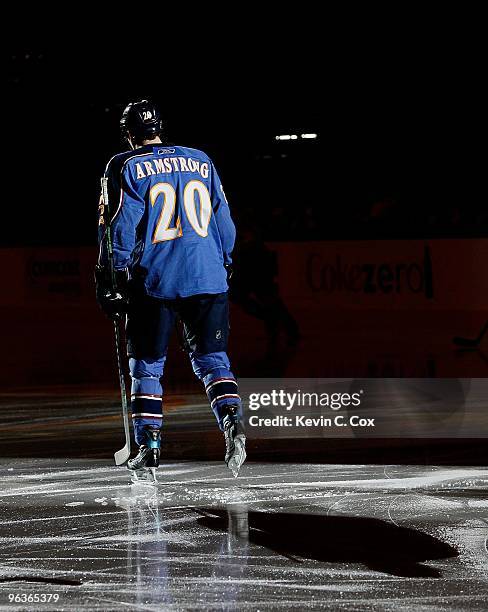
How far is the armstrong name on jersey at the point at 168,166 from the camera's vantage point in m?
6.73

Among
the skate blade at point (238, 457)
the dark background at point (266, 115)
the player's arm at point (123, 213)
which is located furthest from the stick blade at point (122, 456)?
the dark background at point (266, 115)

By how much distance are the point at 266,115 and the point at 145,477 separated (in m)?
26.5

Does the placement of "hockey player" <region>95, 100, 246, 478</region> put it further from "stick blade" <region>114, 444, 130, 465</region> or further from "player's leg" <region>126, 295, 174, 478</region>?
"stick blade" <region>114, 444, 130, 465</region>

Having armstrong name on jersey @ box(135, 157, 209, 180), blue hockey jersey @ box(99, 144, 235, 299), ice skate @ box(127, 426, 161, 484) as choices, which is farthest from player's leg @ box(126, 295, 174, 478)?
armstrong name on jersey @ box(135, 157, 209, 180)

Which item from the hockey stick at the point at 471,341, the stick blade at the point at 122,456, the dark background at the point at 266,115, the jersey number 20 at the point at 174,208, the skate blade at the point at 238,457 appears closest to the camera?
the skate blade at the point at 238,457

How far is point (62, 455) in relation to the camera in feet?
25.8

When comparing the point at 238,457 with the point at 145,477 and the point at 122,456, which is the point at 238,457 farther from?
the point at 122,456

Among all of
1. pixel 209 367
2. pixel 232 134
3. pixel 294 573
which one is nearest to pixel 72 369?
pixel 209 367

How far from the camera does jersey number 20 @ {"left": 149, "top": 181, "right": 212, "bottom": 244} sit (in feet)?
22.2

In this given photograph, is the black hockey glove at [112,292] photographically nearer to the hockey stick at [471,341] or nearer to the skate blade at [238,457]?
the skate blade at [238,457]

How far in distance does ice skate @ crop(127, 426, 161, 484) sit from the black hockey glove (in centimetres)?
67

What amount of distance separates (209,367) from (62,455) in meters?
1.44

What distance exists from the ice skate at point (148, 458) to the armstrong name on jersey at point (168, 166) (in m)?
1.37

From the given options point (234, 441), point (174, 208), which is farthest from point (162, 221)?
point (234, 441)
